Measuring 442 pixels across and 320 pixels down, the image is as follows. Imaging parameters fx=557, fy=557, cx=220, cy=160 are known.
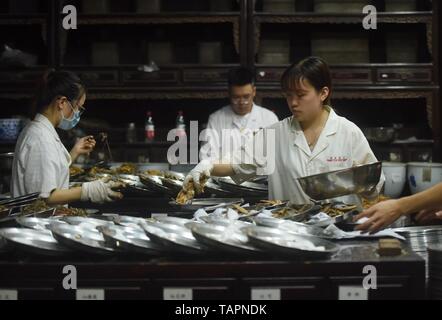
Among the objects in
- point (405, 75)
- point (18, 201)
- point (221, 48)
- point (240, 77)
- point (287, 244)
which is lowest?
point (287, 244)

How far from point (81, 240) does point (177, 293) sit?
29 cm

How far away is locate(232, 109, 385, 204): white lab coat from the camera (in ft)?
8.02

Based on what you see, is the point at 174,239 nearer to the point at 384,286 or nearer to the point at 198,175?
the point at 384,286

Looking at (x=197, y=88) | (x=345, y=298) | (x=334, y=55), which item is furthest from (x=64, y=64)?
(x=345, y=298)

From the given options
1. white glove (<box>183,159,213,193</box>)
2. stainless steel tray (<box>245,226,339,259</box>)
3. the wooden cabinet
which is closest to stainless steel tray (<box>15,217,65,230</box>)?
stainless steel tray (<box>245,226,339,259</box>)

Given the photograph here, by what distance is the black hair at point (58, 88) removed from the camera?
2.46 m

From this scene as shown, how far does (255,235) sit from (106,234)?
1.29 ft

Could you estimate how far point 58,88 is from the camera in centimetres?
246

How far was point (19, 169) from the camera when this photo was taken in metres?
2.40

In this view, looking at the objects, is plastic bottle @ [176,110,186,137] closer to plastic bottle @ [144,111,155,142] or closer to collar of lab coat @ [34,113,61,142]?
plastic bottle @ [144,111,155,142]

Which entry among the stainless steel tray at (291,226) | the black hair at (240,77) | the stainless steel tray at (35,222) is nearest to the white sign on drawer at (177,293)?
the stainless steel tray at (291,226)

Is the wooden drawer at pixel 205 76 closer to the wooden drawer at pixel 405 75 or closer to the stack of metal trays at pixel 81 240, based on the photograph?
the wooden drawer at pixel 405 75

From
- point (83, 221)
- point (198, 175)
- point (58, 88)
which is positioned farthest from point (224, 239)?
point (58, 88)

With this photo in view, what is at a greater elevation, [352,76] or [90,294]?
[352,76]
